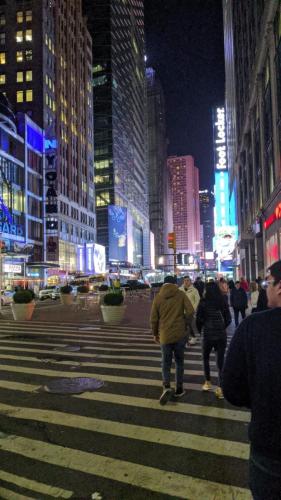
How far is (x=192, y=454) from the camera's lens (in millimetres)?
4629

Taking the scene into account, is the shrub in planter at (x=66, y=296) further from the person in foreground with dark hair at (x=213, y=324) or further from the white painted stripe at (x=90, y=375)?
the person in foreground with dark hair at (x=213, y=324)

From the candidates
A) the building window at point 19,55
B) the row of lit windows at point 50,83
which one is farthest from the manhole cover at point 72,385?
the building window at point 19,55

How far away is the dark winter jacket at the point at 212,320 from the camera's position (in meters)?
6.98

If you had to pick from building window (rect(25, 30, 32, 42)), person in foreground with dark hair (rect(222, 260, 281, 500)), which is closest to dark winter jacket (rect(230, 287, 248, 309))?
person in foreground with dark hair (rect(222, 260, 281, 500))

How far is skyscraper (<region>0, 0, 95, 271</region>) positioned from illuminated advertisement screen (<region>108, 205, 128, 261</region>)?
10640mm

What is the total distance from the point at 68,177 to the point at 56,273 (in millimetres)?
21909

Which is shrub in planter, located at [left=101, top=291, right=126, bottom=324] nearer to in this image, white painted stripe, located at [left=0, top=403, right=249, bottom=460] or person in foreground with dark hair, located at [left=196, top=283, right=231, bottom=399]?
person in foreground with dark hair, located at [left=196, top=283, right=231, bottom=399]

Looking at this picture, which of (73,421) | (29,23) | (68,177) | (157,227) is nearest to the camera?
(73,421)

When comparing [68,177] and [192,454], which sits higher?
[68,177]

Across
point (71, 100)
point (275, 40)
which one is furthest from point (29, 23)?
point (275, 40)

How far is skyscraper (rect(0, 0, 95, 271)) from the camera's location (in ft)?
246

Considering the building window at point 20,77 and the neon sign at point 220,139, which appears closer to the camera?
the building window at point 20,77

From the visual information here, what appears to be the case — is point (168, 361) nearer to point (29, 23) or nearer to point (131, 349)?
point (131, 349)

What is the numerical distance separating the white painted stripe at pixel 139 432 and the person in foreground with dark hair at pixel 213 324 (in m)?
1.88
